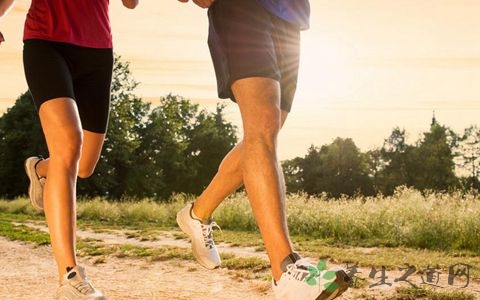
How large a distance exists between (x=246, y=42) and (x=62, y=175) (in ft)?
4.21

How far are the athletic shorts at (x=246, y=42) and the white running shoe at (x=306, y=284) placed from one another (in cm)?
92

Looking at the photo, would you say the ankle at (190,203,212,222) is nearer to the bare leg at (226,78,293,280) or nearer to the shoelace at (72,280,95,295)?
the shoelace at (72,280,95,295)

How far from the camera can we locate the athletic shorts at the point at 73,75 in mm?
4105

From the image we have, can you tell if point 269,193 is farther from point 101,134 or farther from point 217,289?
point 217,289

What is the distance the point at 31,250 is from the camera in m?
9.35

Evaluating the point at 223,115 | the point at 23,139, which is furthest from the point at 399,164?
the point at 23,139

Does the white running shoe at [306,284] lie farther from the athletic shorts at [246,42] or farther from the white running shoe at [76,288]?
the white running shoe at [76,288]

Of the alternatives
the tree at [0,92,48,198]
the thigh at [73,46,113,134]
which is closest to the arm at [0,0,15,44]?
the thigh at [73,46,113,134]

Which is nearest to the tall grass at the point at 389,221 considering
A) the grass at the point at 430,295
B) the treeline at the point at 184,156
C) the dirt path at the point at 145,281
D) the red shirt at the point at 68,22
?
the dirt path at the point at 145,281

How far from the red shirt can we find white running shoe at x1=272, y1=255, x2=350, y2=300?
199 cm

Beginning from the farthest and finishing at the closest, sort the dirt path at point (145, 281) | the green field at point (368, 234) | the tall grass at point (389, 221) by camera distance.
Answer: the tall grass at point (389, 221) < the green field at point (368, 234) < the dirt path at point (145, 281)

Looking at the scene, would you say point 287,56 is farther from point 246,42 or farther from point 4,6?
point 4,6

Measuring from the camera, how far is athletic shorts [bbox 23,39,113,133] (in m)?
4.11

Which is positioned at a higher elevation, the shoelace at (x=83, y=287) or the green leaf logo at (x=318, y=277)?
the green leaf logo at (x=318, y=277)
